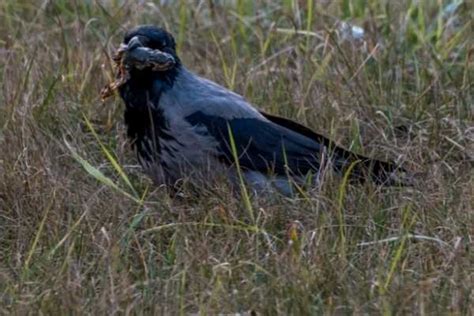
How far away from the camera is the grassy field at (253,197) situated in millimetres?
4301

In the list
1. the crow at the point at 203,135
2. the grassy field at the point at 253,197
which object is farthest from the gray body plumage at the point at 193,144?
the grassy field at the point at 253,197

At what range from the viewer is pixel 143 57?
Result: 5434 millimetres

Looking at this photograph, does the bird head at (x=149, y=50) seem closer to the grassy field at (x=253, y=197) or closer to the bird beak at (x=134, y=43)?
the bird beak at (x=134, y=43)

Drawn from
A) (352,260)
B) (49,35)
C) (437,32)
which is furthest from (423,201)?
(49,35)

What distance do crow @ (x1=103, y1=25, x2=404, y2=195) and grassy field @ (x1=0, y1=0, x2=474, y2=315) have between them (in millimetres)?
145

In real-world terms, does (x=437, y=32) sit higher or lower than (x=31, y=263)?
higher

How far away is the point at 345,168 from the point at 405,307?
1300 millimetres

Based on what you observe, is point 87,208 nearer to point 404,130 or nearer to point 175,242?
point 175,242

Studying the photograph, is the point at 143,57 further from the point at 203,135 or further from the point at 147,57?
the point at 203,135

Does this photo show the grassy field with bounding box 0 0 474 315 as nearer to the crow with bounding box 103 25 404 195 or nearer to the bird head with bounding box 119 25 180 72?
the crow with bounding box 103 25 404 195

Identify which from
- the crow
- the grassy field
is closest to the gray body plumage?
the crow

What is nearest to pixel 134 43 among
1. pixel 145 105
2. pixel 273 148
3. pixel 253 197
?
pixel 145 105

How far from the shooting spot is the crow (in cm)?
532

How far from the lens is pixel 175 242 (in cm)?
470
